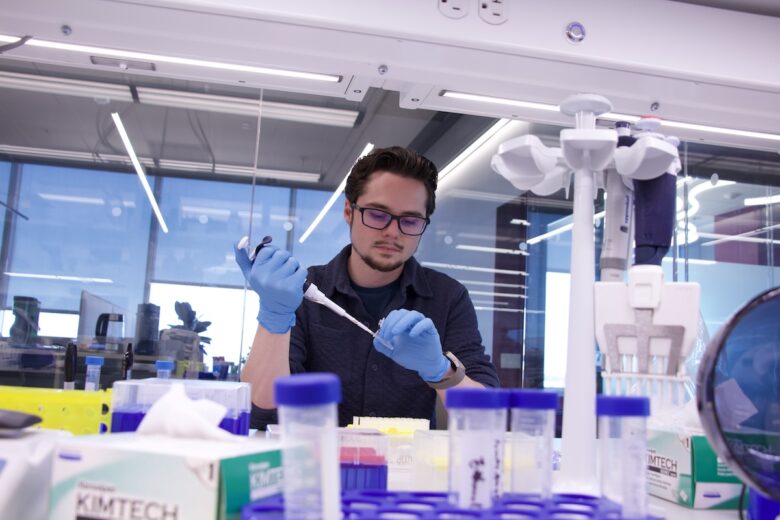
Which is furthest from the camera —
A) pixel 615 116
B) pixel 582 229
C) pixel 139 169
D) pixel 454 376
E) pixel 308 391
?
pixel 139 169

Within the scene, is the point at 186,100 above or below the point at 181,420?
above

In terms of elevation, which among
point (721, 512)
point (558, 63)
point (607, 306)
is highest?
point (558, 63)

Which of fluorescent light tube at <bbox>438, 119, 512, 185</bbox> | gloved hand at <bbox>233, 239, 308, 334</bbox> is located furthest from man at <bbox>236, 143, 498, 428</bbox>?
fluorescent light tube at <bbox>438, 119, 512, 185</bbox>

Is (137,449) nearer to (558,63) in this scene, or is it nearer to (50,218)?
(558,63)

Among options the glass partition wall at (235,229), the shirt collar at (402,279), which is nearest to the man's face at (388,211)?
the shirt collar at (402,279)

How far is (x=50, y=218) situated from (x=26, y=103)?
2.37 feet

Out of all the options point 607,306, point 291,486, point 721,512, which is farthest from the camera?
point 721,512

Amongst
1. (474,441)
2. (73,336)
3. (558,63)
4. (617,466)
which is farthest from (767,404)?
(73,336)

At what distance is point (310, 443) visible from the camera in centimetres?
51

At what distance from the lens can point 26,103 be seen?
3.84 meters

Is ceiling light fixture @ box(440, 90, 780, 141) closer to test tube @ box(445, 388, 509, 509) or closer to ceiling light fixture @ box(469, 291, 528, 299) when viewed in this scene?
test tube @ box(445, 388, 509, 509)

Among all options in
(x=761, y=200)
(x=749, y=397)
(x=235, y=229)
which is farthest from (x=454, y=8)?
(x=761, y=200)

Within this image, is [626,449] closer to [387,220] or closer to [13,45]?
[387,220]

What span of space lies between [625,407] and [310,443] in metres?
0.32
